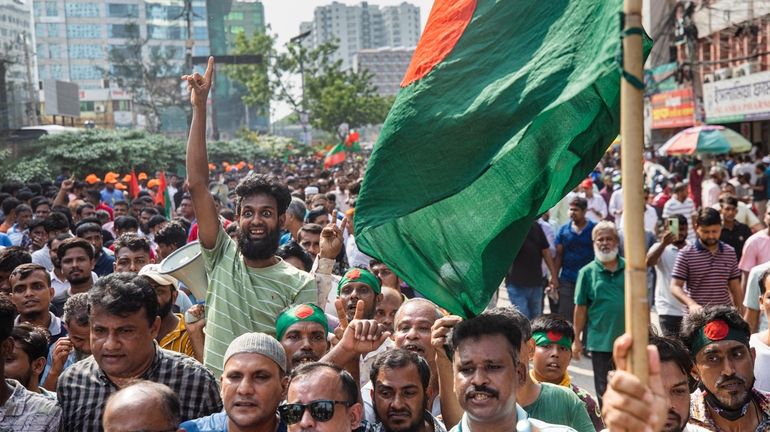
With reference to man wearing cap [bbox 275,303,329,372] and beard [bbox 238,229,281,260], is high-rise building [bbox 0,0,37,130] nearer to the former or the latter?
beard [bbox 238,229,281,260]

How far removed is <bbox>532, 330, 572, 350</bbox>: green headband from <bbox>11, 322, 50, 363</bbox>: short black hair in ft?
8.54

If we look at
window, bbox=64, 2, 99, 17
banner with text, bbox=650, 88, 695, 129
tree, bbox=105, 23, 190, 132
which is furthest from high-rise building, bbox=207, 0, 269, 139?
banner with text, bbox=650, 88, 695, 129

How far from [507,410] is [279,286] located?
6.23 ft

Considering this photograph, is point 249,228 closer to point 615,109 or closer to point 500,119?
point 500,119

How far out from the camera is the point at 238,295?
5016 millimetres

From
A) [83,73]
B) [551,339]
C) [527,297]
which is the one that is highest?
[83,73]

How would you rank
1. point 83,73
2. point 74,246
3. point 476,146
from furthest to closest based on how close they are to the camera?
1. point 83,73
2. point 74,246
3. point 476,146

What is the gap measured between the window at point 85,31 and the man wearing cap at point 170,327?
6981cm

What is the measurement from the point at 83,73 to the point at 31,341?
76.4 meters

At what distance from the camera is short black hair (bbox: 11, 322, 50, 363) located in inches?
188

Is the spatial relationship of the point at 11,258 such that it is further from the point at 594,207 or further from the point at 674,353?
the point at 594,207

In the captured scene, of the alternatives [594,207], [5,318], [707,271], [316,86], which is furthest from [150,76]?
[5,318]

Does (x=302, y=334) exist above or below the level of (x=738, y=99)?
below

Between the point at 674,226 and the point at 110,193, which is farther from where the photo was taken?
the point at 110,193
